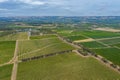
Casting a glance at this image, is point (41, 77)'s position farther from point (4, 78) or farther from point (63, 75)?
point (4, 78)

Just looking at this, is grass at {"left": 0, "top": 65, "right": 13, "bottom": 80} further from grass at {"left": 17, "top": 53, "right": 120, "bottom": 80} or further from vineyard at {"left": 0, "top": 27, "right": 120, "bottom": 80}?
grass at {"left": 17, "top": 53, "right": 120, "bottom": 80}

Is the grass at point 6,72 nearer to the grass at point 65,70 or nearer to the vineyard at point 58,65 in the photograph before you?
the vineyard at point 58,65

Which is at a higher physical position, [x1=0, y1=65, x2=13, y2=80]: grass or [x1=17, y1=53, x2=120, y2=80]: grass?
[x1=17, y1=53, x2=120, y2=80]: grass

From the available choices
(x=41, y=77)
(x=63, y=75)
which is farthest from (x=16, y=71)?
(x=63, y=75)

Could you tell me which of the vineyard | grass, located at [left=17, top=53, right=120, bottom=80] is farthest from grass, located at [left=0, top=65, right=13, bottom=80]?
grass, located at [left=17, top=53, right=120, bottom=80]

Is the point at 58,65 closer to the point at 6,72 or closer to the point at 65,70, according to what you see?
the point at 65,70

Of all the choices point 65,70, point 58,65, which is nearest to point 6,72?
point 58,65

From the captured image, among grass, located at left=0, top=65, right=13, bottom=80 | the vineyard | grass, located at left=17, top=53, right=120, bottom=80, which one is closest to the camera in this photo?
grass, located at left=17, top=53, right=120, bottom=80

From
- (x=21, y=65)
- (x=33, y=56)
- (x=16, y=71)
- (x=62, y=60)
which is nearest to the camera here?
(x=16, y=71)
